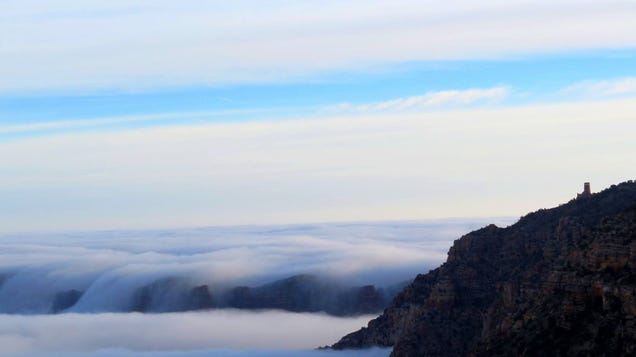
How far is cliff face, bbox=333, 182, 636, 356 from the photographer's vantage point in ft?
192

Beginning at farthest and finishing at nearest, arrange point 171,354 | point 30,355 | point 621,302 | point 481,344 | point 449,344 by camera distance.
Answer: point 30,355 → point 171,354 → point 449,344 → point 481,344 → point 621,302

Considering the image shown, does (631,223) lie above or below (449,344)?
above

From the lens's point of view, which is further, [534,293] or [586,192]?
[586,192]

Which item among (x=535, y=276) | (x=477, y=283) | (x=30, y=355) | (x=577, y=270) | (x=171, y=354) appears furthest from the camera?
(x=30, y=355)

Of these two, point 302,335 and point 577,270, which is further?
point 302,335

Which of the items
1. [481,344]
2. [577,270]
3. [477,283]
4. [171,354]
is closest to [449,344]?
[477,283]

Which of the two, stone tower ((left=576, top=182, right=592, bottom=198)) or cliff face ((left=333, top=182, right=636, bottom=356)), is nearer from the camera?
cliff face ((left=333, top=182, right=636, bottom=356))

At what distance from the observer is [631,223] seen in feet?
209

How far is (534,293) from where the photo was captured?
226 ft

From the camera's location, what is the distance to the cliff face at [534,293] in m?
58.4

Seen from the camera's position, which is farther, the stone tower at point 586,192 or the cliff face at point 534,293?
the stone tower at point 586,192

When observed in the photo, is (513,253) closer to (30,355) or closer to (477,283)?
(477,283)

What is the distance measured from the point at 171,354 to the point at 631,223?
104 m

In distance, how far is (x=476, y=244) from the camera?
10275 centimetres
